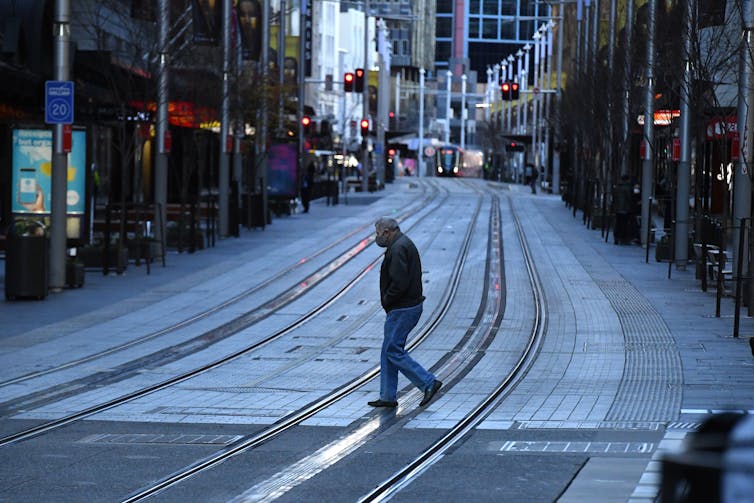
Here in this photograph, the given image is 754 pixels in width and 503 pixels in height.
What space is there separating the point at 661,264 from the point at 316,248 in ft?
28.3

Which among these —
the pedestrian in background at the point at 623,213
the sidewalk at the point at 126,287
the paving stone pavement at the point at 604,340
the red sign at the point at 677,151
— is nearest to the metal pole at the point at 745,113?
the paving stone pavement at the point at 604,340

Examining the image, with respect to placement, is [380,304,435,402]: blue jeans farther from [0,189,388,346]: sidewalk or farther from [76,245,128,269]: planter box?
[76,245,128,269]: planter box

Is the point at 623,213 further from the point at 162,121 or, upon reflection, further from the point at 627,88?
the point at 162,121

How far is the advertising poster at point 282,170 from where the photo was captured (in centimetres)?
5316

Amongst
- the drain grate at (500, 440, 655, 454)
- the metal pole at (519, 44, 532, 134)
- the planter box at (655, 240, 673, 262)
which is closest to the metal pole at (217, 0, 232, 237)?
the planter box at (655, 240, 673, 262)

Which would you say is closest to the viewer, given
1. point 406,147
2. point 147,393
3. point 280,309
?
point 147,393

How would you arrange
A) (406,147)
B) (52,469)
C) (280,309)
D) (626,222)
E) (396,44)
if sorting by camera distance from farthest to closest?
1. (396,44)
2. (406,147)
3. (626,222)
4. (280,309)
5. (52,469)

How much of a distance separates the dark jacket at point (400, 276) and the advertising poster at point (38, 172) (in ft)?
50.0

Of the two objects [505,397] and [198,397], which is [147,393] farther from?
[505,397]

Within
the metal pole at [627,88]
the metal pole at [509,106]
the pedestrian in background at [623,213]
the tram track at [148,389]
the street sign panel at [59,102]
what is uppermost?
the metal pole at [509,106]

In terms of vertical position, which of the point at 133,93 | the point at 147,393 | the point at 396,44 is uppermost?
the point at 396,44

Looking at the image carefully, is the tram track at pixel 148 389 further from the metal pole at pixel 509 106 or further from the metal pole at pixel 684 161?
the metal pole at pixel 509 106

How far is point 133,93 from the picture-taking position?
121ft

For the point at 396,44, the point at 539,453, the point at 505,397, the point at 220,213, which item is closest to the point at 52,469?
the point at 539,453
